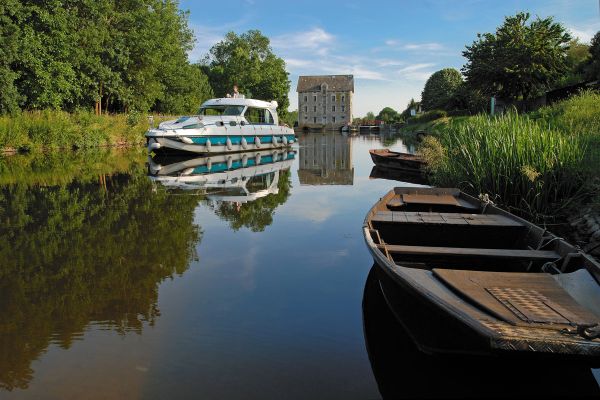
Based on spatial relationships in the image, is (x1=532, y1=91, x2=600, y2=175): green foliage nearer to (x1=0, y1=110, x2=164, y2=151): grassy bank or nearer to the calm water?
the calm water

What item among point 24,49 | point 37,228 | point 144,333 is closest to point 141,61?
point 24,49

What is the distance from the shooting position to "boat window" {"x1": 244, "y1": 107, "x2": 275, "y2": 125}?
26.0 m

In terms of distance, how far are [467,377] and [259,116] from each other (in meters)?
24.6

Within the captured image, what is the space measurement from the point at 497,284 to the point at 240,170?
47.8 feet

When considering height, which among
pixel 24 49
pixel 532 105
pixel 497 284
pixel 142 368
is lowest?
pixel 142 368

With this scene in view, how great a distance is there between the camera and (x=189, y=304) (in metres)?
4.82

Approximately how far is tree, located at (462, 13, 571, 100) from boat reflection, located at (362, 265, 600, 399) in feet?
99.8

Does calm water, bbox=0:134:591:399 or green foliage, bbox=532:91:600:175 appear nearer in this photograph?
calm water, bbox=0:134:591:399

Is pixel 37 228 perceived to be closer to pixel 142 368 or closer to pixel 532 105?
pixel 142 368

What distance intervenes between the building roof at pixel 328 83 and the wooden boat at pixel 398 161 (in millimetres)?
79172

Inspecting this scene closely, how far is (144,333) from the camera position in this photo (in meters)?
4.14

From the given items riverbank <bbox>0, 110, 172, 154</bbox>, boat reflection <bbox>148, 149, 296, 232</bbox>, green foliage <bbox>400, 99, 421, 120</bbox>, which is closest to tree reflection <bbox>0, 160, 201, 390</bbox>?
boat reflection <bbox>148, 149, 296, 232</bbox>

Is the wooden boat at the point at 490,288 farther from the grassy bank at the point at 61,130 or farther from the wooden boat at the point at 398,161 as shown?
the grassy bank at the point at 61,130

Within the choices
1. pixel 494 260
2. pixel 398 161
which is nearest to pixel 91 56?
pixel 398 161
